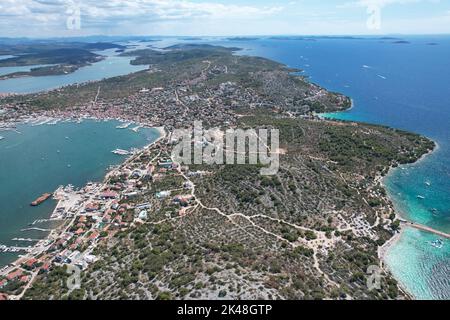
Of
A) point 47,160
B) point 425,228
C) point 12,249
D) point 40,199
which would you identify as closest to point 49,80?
point 47,160

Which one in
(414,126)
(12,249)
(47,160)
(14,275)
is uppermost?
(414,126)

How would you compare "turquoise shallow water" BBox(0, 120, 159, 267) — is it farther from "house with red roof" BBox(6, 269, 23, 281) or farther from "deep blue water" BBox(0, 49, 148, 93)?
"deep blue water" BBox(0, 49, 148, 93)

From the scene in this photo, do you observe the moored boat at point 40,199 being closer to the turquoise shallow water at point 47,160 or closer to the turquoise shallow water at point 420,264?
the turquoise shallow water at point 47,160

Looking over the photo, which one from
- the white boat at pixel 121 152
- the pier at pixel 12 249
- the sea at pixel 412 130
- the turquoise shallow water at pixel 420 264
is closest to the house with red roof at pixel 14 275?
the pier at pixel 12 249

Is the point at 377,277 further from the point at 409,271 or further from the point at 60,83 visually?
the point at 60,83

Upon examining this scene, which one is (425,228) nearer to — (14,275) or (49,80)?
(14,275)

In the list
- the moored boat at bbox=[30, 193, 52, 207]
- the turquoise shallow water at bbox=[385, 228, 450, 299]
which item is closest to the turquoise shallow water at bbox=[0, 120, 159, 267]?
the moored boat at bbox=[30, 193, 52, 207]

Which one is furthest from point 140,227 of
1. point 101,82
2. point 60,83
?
point 60,83
